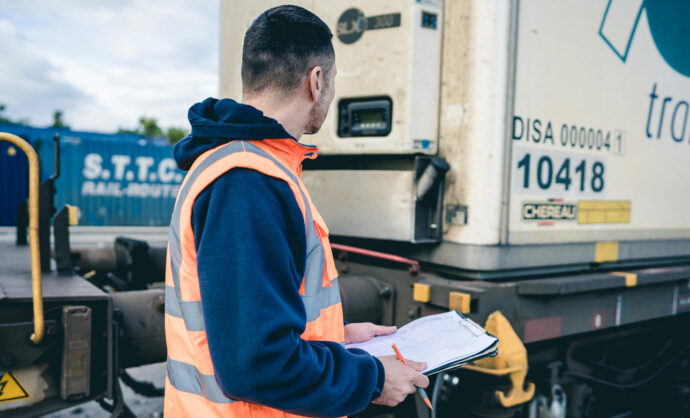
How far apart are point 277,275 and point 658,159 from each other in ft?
10.7

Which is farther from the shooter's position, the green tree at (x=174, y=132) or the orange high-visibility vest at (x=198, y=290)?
the green tree at (x=174, y=132)

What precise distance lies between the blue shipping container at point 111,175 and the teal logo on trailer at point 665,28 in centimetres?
1535

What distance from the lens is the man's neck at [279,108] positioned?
1.33m

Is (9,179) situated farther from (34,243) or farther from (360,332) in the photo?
(360,332)

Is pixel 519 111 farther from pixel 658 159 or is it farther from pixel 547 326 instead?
pixel 658 159

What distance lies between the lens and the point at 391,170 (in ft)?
9.09

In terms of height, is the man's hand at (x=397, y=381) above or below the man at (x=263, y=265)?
below

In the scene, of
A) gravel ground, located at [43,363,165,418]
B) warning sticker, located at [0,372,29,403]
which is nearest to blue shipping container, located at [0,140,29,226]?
gravel ground, located at [43,363,165,418]

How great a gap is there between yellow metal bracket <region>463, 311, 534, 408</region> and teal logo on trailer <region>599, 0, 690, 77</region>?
1697 mm

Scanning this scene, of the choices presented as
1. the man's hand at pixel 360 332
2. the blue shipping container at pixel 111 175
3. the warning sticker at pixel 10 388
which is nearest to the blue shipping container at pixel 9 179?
the blue shipping container at pixel 111 175

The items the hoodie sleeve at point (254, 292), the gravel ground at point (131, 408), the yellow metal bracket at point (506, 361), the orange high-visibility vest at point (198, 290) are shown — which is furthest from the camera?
the gravel ground at point (131, 408)

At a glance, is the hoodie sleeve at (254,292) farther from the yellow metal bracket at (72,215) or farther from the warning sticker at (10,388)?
the yellow metal bracket at (72,215)

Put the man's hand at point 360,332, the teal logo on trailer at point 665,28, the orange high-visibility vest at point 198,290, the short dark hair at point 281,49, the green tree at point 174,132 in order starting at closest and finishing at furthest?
the orange high-visibility vest at point 198,290
the short dark hair at point 281,49
the man's hand at point 360,332
the teal logo on trailer at point 665,28
the green tree at point 174,132

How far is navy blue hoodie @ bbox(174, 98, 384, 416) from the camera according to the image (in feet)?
3.54
